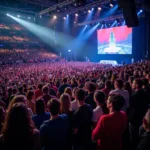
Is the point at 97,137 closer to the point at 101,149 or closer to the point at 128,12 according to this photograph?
the point at 101,149

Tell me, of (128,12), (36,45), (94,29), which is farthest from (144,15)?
(36,45)

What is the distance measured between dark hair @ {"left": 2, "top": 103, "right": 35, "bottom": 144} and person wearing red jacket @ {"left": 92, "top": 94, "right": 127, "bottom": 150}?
104 centimetres

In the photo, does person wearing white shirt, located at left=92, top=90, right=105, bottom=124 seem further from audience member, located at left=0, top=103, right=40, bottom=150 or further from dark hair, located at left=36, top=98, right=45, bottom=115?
audience member, located at left=0, top=103, right=40, bottom=150

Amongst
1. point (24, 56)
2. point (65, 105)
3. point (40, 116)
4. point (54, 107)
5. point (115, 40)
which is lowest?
point (40, 116)

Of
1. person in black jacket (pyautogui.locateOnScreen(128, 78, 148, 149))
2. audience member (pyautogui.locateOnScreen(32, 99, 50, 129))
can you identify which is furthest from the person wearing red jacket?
person in black jacket (pyautogui.locateOnScreen(128, 78, 148, 149))

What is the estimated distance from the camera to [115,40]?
26.1 m

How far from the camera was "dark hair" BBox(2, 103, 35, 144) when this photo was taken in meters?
1.92

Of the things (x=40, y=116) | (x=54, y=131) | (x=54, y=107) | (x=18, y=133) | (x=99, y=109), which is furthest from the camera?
(x=99, y=109)

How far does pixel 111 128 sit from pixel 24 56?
3085cm

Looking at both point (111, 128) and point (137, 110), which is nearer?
point (111, 128)

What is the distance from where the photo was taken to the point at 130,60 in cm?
2522

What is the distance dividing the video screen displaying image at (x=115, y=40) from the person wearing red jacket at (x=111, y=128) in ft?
75.8

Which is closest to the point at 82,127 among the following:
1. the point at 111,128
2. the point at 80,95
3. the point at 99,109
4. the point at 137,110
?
the point at 99,109

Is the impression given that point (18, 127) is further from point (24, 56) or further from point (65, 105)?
point (24, 56)
